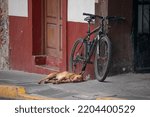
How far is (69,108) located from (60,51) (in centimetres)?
594

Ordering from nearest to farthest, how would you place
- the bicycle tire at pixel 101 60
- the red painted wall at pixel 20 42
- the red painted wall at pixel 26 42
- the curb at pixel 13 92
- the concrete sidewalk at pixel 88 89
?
the concrete sidewalk at pixel 88 89, the curb at pixel 13 92, the bicycle tire at pixel 101 60, the red painted wall at pixel 26 42, the red painted wall at pixel 20 42

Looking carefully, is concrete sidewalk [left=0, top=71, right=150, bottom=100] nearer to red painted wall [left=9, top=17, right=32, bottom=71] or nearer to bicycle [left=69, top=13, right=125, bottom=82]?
bicycle [left=69, top=13, right=125, bottom=82]

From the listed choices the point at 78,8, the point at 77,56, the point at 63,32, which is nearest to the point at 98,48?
the point at 77,56

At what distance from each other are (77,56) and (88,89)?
1.35 m

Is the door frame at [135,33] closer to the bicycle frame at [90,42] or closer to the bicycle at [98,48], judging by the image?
the bicycle at [98,48]

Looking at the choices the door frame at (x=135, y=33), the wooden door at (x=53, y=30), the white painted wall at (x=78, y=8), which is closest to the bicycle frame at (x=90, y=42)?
the white painted wall at (x=78, y=8)

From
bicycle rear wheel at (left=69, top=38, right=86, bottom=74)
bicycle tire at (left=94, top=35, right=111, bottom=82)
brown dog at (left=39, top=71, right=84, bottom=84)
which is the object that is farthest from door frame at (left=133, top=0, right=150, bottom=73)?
brown dog at (left=39, top=71, right=84, bottom=84)

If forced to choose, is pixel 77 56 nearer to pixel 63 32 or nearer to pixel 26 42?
pixel 63 32

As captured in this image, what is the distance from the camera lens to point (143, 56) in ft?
46.0

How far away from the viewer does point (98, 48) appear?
13180 millimetres

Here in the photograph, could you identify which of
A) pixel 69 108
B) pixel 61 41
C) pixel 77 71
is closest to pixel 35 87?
pixel 77 71

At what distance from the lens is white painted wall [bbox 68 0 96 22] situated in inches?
534

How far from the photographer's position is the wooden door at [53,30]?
1520 cm

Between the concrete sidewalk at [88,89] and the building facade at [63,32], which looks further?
the building facade at [63,32]
